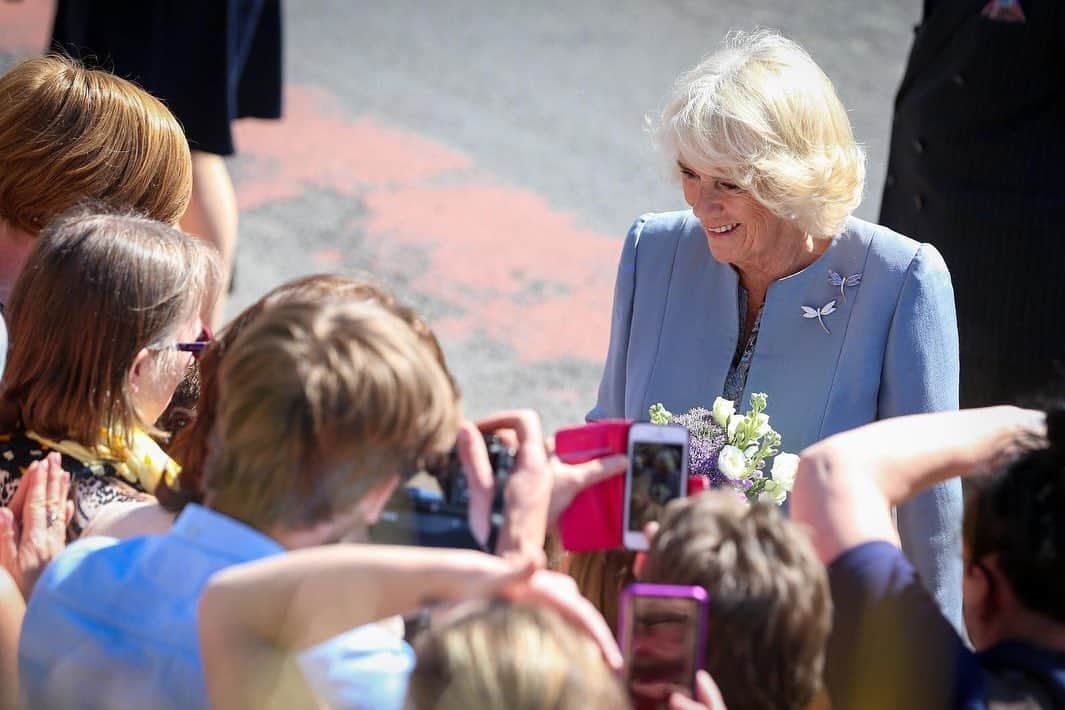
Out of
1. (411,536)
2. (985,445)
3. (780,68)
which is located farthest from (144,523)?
(780,68)

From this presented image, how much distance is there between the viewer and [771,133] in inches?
110

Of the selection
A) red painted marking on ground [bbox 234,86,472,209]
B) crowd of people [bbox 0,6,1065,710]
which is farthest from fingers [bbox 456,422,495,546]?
red painted marking on ground [bbox 234,86,472,209]

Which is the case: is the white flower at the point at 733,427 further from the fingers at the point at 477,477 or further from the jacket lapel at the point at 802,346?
the fingers at the point at 477,477

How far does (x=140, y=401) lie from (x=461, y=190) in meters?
4.59

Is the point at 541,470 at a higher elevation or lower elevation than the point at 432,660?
higher

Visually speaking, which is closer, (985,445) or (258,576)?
(258,576)

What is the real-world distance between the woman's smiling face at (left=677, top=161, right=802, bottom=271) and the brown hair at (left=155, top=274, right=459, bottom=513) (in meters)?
1.17

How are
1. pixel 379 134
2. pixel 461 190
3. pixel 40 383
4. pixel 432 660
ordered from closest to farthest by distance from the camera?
pixel 432 660 < pixel 40 383 < pixel 461 190 < pixel 379 134

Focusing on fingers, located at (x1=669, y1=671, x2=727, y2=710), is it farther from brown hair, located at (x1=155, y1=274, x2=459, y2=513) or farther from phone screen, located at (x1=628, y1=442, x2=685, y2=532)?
brown hair, located at (x1=155, y1=274, x2=459, y2=513)

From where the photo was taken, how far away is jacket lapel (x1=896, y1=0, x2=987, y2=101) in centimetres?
366

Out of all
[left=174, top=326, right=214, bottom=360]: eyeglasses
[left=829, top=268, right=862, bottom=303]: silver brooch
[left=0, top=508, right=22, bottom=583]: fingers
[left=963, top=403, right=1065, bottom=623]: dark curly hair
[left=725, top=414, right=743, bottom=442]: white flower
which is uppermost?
[left=829, top=268, right=862, bottom=303]: silver brooch

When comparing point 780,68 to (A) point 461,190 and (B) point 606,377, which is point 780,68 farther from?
(A) point 461,190

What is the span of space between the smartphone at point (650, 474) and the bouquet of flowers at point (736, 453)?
493 mm

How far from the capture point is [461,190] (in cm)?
671
